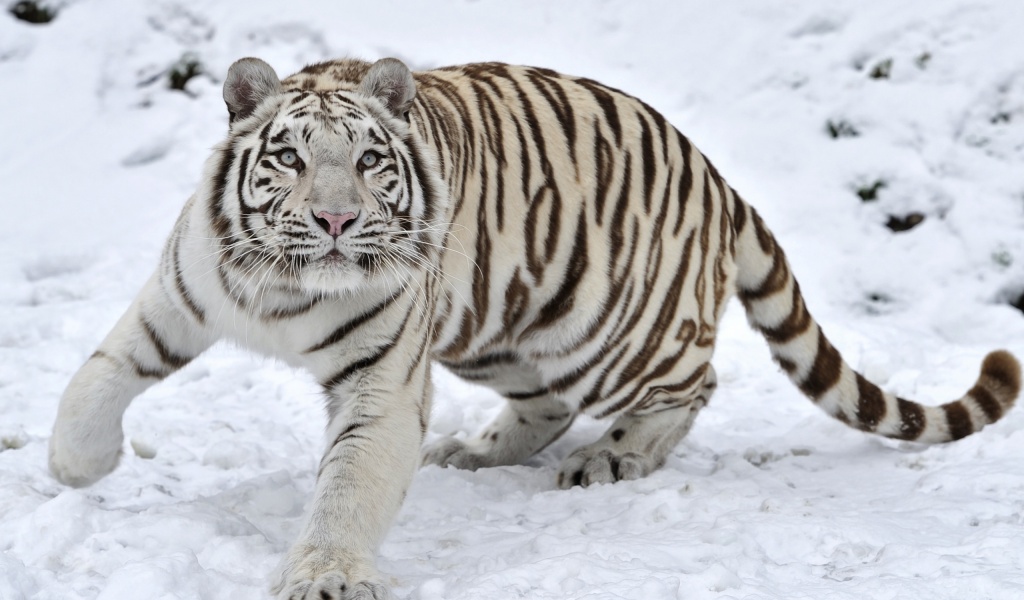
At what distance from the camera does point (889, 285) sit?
237 inches

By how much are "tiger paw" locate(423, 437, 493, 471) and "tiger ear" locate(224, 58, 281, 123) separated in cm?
162


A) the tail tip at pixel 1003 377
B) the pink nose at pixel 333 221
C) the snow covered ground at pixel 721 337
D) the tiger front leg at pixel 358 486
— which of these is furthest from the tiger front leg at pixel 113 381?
the tail tip at pixel 1003 377

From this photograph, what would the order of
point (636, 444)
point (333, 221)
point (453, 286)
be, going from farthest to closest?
point (636, 444)
point (453, 286)
point (333, 221)

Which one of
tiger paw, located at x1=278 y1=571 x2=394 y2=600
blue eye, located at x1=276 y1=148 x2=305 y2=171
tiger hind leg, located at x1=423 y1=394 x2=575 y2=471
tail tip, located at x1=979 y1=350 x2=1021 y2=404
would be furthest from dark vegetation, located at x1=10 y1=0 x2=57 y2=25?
tail tip, located at x1=979 y1=350 x2=1021 y2=404

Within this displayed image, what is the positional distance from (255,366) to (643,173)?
2.04 metres

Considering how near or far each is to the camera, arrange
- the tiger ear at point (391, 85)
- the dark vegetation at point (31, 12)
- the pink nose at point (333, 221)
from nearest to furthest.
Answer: the pink nose at point (333, 221) < the tiger ear at point (391, 85) < the dark vegetation at point (31, 12)

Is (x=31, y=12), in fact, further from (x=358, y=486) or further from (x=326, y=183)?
(x=358, y=486)

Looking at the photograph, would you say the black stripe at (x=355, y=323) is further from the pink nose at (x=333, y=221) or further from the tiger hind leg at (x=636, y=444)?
the tiger hind leg at (x=636, y=444)

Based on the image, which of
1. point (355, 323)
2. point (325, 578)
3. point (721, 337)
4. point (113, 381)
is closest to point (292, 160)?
point (355, 323)

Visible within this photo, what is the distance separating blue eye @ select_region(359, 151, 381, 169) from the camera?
9.88 feet

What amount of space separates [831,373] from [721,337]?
135cm

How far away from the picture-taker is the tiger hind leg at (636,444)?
3.94 m

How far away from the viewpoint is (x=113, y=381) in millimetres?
3342

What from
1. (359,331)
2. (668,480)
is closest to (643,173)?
(668,480)
